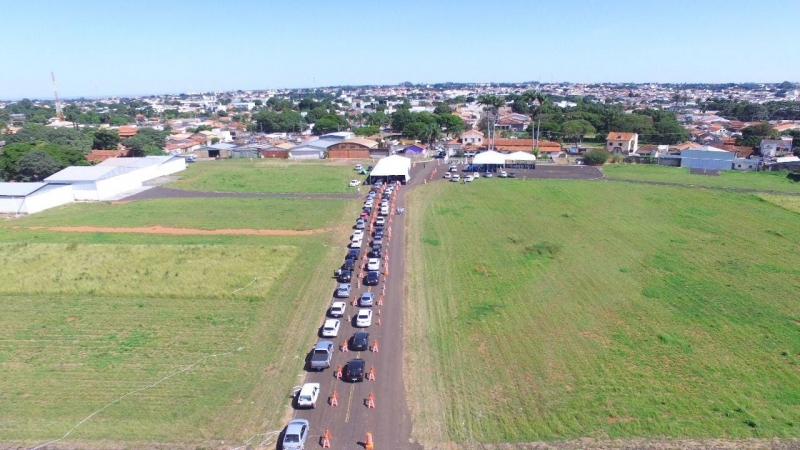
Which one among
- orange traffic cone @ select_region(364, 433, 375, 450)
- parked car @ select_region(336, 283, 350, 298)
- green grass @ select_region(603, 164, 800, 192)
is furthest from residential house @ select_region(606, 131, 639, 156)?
orange traffic cone @ select_region(364, 433, 375, 450)

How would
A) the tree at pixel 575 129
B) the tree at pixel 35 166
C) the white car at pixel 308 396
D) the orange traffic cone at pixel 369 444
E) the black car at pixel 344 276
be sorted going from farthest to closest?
the tree at pixel 575 129
the tree at pixel 35 166
the black car at pixel 344 276
the white car at pixel 308 396
the orange traffic cone at pixel 369 444

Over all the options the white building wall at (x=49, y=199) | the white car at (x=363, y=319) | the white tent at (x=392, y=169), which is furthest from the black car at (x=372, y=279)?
the white building wall at (x=49, y=199)

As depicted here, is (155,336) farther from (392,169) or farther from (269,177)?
(269,177)

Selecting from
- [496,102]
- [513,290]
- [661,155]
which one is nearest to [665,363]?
[513,290]

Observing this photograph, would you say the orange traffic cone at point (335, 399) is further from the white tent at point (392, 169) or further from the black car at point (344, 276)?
the white tent at point (392, 169)

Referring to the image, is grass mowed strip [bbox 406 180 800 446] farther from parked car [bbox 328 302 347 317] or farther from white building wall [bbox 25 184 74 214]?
white building wall [bbox 25 184 74 214]

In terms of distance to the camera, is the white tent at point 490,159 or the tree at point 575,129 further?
the tree at point 575,129
